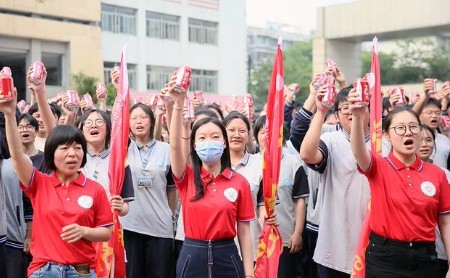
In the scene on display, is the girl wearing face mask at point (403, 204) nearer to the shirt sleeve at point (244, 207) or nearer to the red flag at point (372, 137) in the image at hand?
the red flag at point (372, 137)

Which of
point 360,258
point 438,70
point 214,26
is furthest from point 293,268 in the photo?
point 214,26

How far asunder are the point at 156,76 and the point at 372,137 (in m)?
28.8

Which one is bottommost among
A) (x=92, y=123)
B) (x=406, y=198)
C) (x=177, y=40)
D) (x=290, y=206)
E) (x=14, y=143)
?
(x=290, y=206)

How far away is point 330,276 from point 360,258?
1.26ft

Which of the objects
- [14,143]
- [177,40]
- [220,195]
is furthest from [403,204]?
[177,40]

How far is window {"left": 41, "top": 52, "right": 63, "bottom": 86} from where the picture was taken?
27780mm

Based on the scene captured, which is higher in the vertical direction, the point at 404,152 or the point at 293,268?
the point at 404,152

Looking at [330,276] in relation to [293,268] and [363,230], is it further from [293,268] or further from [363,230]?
[293,268]

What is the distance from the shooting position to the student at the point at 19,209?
16.0 ft

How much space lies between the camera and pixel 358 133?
3.65m

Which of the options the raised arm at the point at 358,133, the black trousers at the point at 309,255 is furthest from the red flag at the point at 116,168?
the black trousers at the point at 309,255

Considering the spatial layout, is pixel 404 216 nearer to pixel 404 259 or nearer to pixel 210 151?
pixel 404 259

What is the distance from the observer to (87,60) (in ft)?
91.8

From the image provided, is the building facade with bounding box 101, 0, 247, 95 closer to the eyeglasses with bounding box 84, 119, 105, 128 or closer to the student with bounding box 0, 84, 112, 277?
the eyeglasses with bounding box 84, 119, 105, 128
